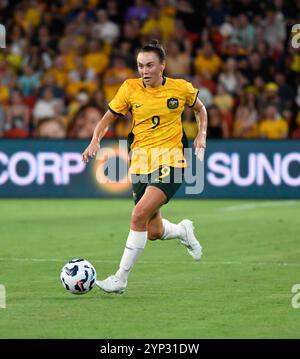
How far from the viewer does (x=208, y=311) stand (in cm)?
941

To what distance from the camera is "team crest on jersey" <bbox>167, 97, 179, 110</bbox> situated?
10.7 metres

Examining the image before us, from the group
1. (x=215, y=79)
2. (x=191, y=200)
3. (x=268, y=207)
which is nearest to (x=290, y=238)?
(x=268, y=207)

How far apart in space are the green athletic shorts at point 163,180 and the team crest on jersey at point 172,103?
1.90 ft

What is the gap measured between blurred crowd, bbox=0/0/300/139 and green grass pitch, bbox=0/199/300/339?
310cm

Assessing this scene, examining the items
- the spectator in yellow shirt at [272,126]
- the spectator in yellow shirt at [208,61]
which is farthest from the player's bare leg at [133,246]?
the spectator in yellow shirt at [208,61]

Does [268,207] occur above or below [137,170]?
below

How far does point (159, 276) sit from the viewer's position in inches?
456

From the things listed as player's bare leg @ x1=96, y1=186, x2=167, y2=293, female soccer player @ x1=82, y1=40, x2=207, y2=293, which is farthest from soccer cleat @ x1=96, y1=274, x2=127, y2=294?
female soccer player @ x1=82, y1=40, x2=207, y2=293

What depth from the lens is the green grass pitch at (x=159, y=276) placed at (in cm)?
871

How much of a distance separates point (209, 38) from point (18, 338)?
1693cm

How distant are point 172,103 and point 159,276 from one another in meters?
1.88

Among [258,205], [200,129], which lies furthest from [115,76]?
[200,129]

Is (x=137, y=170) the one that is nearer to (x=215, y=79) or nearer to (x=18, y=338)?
(x=18, y=338)

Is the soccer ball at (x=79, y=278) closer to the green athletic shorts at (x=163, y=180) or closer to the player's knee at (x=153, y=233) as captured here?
the green athletic shorts at (x=163, y=180)
